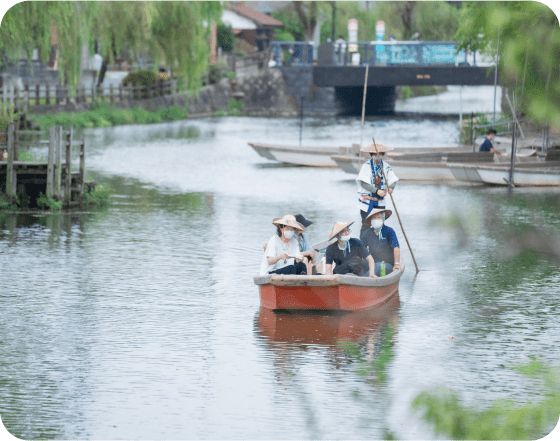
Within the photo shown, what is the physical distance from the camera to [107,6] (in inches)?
1650

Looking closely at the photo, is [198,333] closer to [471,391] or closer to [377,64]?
[471,391]

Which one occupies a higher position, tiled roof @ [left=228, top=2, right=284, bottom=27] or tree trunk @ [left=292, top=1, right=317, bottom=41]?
tiled roof @ [left=228, top=2, right=284, bottom=27]

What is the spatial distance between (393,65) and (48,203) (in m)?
38.0

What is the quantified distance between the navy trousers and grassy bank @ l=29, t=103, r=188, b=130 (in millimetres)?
29312

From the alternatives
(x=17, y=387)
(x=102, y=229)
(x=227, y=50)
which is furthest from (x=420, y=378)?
(x=227, y=50)

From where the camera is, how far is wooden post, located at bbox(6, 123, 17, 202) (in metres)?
19.0

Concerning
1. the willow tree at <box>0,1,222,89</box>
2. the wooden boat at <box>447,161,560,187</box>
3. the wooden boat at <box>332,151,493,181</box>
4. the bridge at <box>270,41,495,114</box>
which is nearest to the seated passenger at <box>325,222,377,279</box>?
the wooden boat at <box>447,161,560,187</box>

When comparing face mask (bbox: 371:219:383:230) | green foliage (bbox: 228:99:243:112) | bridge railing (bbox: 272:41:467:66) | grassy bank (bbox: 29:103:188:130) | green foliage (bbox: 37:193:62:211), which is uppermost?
bridge railing (bbox: 272:41:467:66)

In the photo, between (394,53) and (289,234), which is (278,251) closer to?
(289,234)

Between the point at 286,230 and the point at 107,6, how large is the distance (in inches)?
1320

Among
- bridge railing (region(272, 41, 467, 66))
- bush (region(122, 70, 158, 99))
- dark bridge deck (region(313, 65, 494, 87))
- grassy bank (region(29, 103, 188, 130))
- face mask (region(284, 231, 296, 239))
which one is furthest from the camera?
bridge railing (region(272, 41, 467, 66))

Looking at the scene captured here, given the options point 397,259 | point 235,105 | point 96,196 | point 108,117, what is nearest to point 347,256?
point 397,259

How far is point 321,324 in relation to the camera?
10.5 meters

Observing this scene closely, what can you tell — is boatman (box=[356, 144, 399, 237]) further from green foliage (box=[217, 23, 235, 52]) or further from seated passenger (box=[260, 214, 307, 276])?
green foliage (box=[217, 23, 235, 52])
